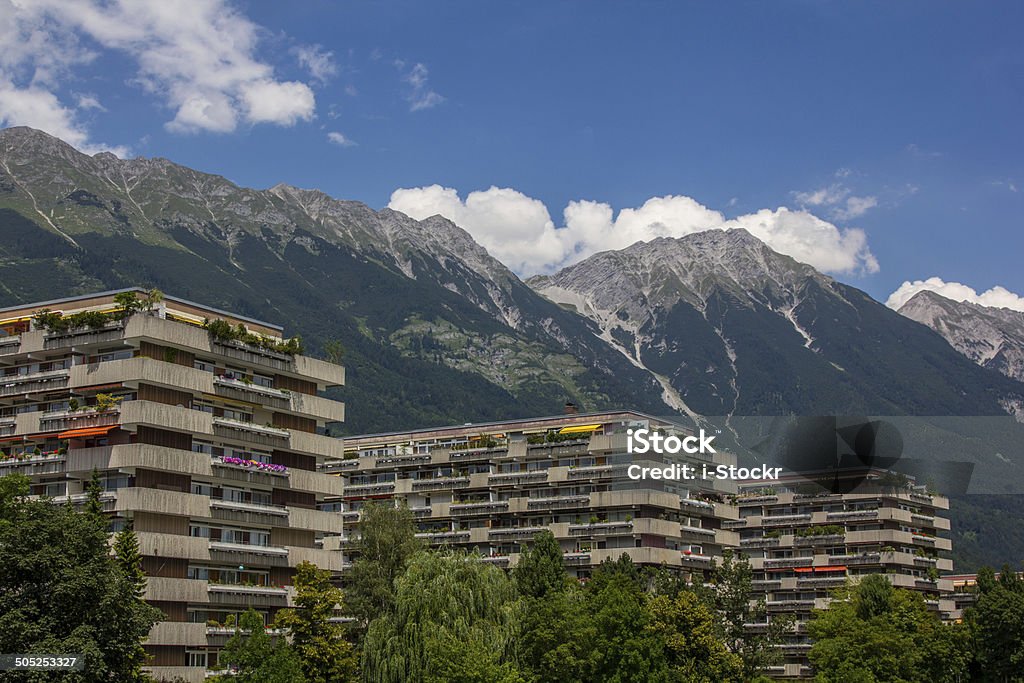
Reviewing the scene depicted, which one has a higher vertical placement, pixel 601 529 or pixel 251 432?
pixel 251 432

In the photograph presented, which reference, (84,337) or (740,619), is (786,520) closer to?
(740,619)

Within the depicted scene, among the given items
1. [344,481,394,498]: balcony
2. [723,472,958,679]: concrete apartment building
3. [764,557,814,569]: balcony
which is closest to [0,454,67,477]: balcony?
[344,481,394,498]: balcony

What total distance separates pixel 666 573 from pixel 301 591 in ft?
143

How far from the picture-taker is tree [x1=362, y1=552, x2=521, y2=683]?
8700cm

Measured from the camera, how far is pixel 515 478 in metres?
142

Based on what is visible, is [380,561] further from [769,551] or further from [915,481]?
[915,481]

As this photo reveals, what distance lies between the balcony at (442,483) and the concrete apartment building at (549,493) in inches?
4.5

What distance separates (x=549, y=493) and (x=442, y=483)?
12945 mm

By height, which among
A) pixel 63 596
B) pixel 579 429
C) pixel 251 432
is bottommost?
pixel 63 596

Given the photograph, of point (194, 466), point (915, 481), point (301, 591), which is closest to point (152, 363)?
point (194, 466)

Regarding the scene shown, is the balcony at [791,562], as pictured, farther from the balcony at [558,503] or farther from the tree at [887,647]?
the balcony at [558,503]

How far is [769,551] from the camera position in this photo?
532 ft

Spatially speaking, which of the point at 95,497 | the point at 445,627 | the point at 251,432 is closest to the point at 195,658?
the point at 95,497

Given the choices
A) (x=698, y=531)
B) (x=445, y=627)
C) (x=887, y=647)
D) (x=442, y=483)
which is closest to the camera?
(x=445, y=627)
